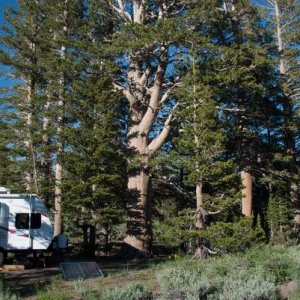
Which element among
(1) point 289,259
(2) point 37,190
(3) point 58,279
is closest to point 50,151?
(2) point 37,190

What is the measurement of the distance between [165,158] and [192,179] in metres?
3.37

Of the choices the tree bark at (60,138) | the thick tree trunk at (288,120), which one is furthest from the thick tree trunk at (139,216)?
the thick tree trunk at (288,120)

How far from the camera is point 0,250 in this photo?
19.5 metres

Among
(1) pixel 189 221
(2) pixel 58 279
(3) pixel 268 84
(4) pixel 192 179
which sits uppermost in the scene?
(3) pixel 268 84

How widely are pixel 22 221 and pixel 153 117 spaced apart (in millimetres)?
8467

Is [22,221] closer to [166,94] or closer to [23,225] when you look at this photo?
[23,225]

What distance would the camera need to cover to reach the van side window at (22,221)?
775 inches

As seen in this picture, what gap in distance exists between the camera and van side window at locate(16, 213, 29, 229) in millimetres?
19688

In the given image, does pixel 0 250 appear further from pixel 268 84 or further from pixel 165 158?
pixel 268 84

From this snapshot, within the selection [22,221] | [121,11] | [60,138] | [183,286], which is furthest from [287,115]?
[183,286]

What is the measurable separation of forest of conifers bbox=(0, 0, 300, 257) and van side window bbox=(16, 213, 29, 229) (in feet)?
11.4

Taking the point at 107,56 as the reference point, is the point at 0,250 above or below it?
below

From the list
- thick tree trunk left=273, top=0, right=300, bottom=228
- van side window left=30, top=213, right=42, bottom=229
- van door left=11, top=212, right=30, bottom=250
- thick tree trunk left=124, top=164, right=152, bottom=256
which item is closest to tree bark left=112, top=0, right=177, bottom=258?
thick tree trunk left=124, top=164, right=152, bottom=256

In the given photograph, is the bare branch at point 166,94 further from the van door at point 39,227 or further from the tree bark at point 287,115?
the van door at point 39,227
